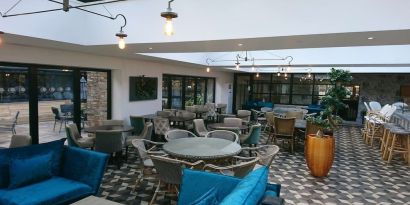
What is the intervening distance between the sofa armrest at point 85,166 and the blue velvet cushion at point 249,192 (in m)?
1.94

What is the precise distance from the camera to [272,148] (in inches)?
165

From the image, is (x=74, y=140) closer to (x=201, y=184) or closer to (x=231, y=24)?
(x=201, y=184)

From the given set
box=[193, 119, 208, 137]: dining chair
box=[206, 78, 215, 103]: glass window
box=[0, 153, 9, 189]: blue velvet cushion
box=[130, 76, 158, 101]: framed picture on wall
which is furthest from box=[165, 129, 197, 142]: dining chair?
box=[206, 78, 215, 103]: glass window

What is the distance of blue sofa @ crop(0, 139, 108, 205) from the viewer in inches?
Result: 115

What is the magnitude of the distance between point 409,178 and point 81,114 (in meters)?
7.57

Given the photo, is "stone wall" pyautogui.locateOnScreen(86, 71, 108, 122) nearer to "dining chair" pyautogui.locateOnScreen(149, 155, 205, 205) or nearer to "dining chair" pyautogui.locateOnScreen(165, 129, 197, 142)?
"dining chair" pyautogui.locateOnScreen(165, 129, 197, 142)

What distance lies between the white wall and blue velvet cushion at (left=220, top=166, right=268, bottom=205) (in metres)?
5.12

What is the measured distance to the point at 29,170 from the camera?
10.3 feet

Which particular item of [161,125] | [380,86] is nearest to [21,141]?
[161,125]

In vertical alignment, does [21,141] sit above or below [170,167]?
above

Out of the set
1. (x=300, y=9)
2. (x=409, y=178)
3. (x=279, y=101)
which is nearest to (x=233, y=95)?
A: (x=279, y=101)

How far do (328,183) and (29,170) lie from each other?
186 inches

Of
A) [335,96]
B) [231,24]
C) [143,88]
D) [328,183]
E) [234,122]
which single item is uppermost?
[231,24]

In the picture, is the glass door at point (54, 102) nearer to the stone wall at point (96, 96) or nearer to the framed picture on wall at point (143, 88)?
the stone wall at point (96, 96)
